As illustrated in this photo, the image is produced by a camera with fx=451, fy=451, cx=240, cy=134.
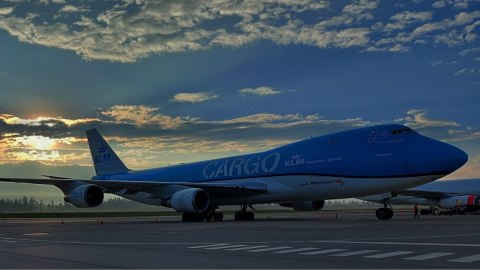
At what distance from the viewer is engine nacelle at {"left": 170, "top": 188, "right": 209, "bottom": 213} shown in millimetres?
29812

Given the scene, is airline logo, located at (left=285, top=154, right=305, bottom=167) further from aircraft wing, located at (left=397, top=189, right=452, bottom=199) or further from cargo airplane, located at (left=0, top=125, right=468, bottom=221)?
aircraft wing, located at (left=397, top=189, right=452, bottom=199)

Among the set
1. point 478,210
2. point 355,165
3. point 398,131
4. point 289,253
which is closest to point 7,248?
point 289,253

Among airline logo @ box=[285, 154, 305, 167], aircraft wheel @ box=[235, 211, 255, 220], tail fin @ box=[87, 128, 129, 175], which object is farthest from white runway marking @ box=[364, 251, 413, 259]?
tail fin @ box=[87, 128, 129, 175]

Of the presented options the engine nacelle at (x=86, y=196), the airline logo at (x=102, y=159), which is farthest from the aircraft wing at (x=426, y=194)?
the engine nacelle at (x=86, y=196)

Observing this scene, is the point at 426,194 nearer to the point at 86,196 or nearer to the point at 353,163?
the point at 353,163

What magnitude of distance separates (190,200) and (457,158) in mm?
16281

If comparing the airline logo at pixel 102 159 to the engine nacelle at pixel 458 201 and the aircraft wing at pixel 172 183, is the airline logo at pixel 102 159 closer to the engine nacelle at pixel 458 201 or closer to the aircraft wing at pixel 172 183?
the aircraft wing at pixel 172 183

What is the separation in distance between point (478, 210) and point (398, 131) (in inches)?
1306

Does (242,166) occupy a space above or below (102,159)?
below

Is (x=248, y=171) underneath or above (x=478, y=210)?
above

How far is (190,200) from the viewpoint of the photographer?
2972 cm

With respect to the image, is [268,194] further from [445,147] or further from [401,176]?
[445,147]

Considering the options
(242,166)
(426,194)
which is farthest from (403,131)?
(426,194)

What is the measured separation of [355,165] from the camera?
27188mm
